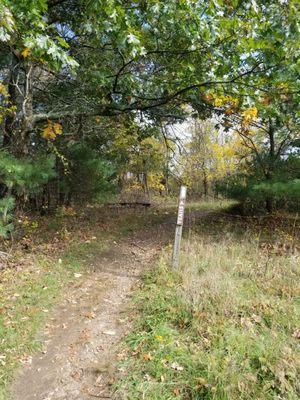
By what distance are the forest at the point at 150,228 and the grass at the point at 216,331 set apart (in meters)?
0.02

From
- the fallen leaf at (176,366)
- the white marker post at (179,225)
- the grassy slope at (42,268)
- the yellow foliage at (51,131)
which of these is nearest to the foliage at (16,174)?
the yellow foliage at (51,131)

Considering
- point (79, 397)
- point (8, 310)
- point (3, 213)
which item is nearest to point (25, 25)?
point (3, 213)

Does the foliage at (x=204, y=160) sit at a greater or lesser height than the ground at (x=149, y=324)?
greater

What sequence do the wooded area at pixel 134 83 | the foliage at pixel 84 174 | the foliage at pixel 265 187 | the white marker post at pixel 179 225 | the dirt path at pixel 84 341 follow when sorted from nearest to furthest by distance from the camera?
the dirt path at pixel 84 341, the wooded area at pixel 134 83, the white marker post at pixel 179 225, the foliage at pixel 265 187, the foliage at pixel 84 174

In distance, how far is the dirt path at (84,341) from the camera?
10.2 ft

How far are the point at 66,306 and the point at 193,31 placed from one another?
168 inches

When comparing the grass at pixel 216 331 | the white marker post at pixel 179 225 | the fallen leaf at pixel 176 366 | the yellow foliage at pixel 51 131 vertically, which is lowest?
the fallen leaf at pixel 176 366

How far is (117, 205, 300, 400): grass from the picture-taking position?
113 inches

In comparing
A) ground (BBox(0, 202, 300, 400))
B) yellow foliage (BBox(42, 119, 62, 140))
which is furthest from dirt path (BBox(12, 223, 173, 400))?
yellow foliage (BBox(42, 119, 62, 140))

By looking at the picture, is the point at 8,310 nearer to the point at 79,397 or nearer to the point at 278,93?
the point at 79,397

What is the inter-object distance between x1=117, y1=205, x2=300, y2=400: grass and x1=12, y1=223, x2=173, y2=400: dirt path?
0.84 ft

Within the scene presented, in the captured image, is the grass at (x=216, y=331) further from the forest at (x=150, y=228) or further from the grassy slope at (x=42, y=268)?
the grassy slope at (x=42, y=268)

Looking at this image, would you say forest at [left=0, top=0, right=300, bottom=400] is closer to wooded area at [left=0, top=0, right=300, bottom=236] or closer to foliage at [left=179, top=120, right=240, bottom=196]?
wooded area at [left=0, top=0, right=300, bottom=236]

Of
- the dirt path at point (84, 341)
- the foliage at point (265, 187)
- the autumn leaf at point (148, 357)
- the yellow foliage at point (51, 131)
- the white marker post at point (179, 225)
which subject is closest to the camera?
the dirt path at point (84, 341)
